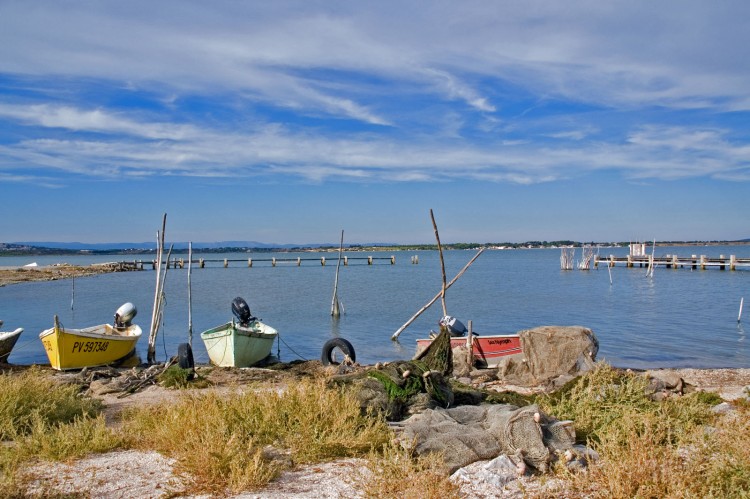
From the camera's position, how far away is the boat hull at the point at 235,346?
768 inches

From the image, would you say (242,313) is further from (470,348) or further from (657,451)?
(657,451)

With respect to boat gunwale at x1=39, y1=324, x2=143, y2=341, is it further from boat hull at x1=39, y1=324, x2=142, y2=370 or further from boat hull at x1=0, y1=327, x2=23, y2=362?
boat hull at x1=0, y1=327, x2=23, y2=362

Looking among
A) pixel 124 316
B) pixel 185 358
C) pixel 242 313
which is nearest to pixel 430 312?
pixel 242 313

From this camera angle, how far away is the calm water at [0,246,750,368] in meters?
23.8

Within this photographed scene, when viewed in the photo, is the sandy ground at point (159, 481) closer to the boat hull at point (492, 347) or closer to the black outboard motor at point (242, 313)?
the boat hull at point (492, 347)

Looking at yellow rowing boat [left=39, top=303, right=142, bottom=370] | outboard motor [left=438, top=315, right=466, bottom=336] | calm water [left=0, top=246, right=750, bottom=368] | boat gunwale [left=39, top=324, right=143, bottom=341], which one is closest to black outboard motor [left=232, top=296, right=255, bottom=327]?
calm water [left=0, top=246, right=750, bottom=368]

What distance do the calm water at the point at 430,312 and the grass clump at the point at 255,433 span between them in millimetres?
13424

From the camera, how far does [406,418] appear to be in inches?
363

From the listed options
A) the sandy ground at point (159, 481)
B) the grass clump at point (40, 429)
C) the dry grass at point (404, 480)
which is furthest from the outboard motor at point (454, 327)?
the dry grass at point (404, 480)

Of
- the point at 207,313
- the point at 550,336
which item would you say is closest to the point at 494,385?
the point at 550,336

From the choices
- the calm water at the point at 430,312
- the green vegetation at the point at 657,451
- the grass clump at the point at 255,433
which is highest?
the green vegetation at the point at 657,451

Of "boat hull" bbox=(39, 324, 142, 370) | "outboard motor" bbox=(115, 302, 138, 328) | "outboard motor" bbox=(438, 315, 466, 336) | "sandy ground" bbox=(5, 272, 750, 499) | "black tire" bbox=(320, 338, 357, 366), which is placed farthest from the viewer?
"outboard motor" bbox=(115, 302, 138, 328)

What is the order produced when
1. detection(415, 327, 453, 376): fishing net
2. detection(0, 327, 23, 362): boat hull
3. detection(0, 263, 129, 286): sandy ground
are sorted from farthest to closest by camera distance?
detection(0, 263, 129, 286): sandy ground < detection(0, 327, 23, 362): boat hull < detection(415, 327, 453, 376): fishing net

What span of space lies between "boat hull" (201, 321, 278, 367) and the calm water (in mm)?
2590
